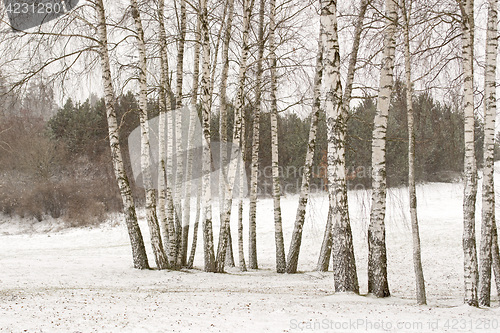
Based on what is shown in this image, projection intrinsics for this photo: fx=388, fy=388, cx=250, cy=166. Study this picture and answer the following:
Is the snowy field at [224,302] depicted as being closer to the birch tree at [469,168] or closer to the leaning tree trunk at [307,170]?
the birch tree at [469,168]

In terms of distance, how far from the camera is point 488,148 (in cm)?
634

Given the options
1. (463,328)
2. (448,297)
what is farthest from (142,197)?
(463,328)

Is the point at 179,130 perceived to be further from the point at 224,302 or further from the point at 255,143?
the point at 224,302

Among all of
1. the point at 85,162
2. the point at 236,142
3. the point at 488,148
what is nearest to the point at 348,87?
the point at 236,142

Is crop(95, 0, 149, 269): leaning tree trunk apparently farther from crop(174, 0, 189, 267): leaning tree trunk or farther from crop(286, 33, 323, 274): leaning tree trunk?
crop(286, 33, 323, 274): leaning tree trunk

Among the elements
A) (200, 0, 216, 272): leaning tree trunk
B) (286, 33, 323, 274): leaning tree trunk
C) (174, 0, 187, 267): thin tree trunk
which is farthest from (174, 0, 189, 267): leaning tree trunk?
(286, 33, 323, 274): leaning tree trunk

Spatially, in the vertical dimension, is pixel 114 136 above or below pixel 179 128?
below

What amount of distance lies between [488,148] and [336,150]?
263 cm

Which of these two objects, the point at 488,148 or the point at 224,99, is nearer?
the point at 488,148

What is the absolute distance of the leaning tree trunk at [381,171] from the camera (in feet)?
20.4

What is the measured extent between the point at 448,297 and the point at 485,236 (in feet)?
5.63

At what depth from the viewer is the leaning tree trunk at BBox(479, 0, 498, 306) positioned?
631cm

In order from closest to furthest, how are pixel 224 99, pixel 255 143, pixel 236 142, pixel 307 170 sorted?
pixel 236 142, pixel 224 99, pixel 307 170, pixel 255 143

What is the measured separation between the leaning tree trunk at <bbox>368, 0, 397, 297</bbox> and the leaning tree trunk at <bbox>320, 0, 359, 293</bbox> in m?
0.47
